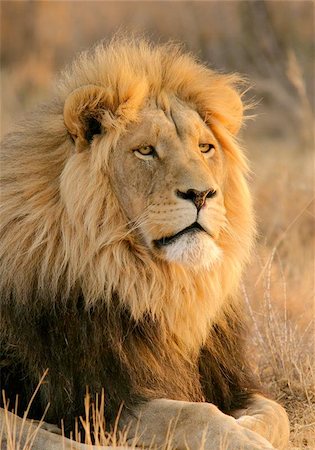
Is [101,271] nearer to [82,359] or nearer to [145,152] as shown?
[82,359]

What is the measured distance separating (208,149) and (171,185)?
415mm

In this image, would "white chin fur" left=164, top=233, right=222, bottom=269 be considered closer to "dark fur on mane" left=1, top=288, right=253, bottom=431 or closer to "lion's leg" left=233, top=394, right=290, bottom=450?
"dark fur on mane" left=1, top=288, right=253, bottom=431

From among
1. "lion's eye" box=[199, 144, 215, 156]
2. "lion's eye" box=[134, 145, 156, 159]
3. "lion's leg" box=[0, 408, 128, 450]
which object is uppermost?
"lion's eye" box=[199, 144, 215, 156]

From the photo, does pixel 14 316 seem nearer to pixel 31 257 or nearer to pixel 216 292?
pixel 31 257

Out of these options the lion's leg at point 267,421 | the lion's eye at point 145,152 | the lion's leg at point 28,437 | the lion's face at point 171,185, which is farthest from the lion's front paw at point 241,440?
the lion's eye at point 145,152

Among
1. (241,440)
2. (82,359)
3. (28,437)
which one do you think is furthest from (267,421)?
(28,437)

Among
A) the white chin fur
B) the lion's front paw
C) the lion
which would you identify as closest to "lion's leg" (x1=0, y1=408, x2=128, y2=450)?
the lion

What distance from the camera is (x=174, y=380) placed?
471cm

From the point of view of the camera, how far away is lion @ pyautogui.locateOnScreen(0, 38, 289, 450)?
442cm

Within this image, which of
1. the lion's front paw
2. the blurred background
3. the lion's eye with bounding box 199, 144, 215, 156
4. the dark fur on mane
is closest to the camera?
the lion's front paw

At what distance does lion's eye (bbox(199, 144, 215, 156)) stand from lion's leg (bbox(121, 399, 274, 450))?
108cm

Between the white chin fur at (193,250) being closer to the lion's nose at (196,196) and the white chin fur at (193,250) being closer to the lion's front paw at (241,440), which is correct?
the lion's nose at (196,196)

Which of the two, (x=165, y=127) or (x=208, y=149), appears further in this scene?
(x=208, y=149)

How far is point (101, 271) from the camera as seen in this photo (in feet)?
14.7
